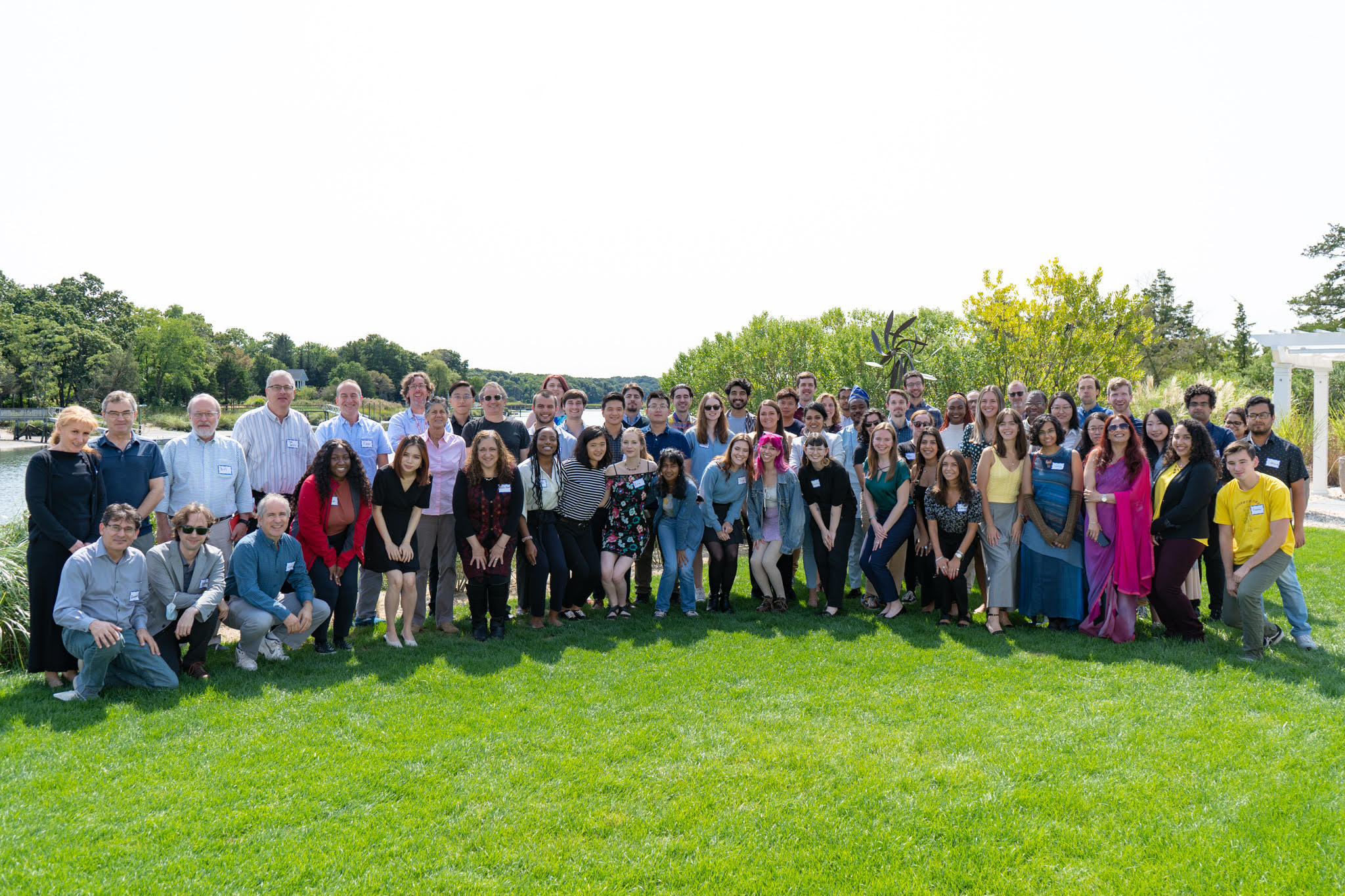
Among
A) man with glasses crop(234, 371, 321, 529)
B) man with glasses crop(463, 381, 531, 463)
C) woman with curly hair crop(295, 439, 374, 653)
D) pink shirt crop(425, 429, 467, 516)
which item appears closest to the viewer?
woman with curly hair crop(295, 439, 374, 653)

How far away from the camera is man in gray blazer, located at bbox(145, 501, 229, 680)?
17.3ft

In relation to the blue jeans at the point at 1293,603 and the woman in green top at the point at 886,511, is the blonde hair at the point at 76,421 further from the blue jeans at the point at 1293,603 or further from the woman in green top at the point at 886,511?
the blue jeans at the point at 1293,603

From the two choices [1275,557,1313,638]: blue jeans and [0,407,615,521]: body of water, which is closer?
[1275,557,1313,638]: blue jeans

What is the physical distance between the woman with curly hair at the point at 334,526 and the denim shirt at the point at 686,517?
103 inches

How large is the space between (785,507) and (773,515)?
0.15 m

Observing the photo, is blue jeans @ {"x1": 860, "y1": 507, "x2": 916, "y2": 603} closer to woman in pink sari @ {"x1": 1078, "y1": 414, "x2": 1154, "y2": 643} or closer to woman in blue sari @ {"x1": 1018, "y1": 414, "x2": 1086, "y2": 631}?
woman in blue sari @ {"x1": 1018, "y1": 414, "x2": 1086, "y2": 631}

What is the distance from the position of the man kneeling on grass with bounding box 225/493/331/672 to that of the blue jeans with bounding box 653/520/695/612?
2956 mm

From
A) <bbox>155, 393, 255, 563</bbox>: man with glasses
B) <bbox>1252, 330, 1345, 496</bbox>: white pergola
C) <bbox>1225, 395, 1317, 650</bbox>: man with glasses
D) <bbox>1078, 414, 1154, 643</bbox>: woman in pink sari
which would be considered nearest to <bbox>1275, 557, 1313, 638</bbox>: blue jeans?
<bbox>1225, 395, 1317, 650</bbox>: man with glasses

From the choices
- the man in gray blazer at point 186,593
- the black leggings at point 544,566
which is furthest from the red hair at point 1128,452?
the man in gray blazer at point 186,593

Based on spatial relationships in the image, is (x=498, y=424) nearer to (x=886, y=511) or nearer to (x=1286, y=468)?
(x=886, y=511)

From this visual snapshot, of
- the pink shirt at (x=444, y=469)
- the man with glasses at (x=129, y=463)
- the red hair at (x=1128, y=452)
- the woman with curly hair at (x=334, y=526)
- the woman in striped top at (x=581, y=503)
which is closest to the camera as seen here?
the man with glasses at (x=129, y=463)

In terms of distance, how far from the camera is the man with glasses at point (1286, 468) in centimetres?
607

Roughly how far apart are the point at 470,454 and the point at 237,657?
229 centimetres

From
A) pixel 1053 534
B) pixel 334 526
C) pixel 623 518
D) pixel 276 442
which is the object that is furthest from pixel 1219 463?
pixel 276 442
